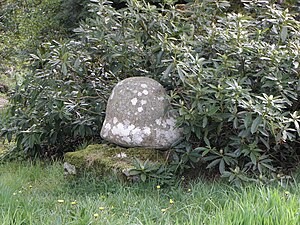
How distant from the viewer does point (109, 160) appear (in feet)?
15.4

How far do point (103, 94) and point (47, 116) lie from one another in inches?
28.4

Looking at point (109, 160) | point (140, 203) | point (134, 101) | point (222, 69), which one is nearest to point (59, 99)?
point (134, 101)

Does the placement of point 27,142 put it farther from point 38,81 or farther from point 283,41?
point 283,41

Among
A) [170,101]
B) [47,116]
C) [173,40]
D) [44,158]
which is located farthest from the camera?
[44,158]

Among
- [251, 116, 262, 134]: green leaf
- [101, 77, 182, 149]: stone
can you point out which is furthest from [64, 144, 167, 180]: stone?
[251, 116, 262, 134]: green leaf

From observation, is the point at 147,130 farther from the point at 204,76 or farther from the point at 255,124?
the point at 255,124

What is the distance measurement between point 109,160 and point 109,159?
0.02 m

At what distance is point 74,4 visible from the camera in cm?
827

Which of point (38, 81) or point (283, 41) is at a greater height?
point (283, 41)

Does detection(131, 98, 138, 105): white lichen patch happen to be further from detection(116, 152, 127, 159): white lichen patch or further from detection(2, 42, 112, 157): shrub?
detection(2, 42, 112, 157): shrub

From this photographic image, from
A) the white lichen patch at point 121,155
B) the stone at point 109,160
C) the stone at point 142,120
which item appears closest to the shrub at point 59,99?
the stone at point 109,160

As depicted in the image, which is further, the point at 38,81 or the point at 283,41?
the point at 38,81

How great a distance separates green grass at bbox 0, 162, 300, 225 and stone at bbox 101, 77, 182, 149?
544mm

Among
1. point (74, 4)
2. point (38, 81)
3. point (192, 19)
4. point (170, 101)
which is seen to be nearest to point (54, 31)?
point (74, 4)
